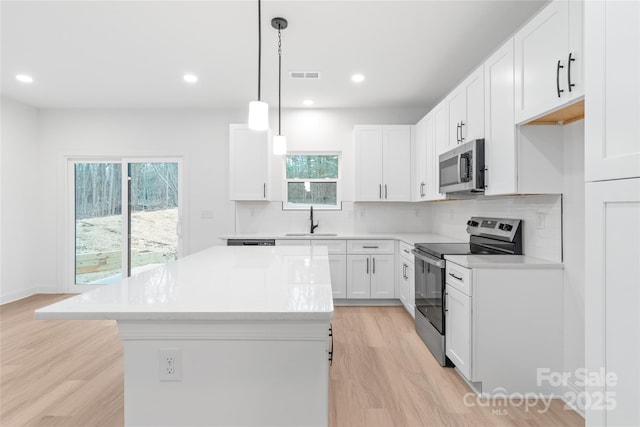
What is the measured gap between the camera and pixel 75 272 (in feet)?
15.9

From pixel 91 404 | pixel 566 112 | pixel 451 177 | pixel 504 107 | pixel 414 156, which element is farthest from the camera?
pixel 414 156

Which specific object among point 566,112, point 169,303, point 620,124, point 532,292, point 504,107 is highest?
point 504,107

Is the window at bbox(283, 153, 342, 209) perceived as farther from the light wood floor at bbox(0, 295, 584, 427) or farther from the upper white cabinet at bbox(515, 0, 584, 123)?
the upper white cabinet at bbox(515, 0, 584, 123)

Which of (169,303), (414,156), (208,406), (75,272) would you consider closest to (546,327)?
(208,406)

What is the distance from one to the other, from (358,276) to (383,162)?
1.53 metres

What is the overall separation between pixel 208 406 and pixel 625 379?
1345 mm

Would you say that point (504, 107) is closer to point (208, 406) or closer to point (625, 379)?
point (625, 379)

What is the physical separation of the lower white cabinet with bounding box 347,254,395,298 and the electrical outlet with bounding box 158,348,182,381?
10.0 ft

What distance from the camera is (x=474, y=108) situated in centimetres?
267

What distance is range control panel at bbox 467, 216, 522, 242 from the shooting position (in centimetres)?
254

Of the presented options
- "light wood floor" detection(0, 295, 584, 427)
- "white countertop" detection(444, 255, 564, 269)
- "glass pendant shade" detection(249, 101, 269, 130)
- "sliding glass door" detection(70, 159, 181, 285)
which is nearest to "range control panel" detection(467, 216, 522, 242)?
"white countertop" detection(444, 255, 564, 269)

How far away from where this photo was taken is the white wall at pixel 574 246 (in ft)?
6.51

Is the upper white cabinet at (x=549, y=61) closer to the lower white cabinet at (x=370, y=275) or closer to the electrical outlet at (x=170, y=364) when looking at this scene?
the electrical outlet at (x=170, y=364)

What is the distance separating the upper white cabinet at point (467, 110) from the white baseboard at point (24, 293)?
5619 mm
